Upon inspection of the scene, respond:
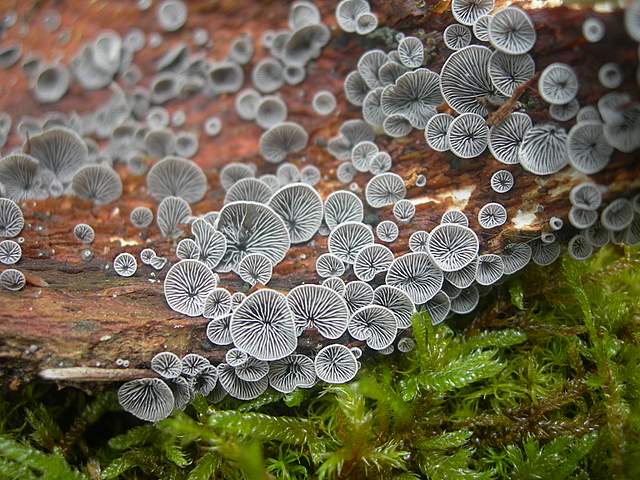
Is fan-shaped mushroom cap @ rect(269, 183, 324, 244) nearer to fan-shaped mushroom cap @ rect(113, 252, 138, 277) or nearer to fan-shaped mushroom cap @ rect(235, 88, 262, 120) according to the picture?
fan-shaped mushroom cap @ rect(113, 252, 138, 277)

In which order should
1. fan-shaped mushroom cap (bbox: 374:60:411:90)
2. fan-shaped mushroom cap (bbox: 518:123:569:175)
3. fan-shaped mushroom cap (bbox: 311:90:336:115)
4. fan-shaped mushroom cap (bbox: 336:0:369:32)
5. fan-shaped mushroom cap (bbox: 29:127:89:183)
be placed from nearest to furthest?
1. fan-shaped mushroom cap (bbox: 518:123:569:175)
2. fan-shaped mushroom cap (bbox: 374:60:411:90)
3. fan-shaped mushroom cap (bbox: 29:127:89:183)
4. fan-shaped mushroom cap (bbox: 336:0:369:32)
5. fan-shaped mushroom cap (bbox: 311:90:336:115)

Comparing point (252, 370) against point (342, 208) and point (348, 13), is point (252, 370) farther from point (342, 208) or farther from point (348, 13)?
point (348, 13)

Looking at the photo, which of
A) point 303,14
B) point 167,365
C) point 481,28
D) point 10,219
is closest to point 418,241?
point 481,28

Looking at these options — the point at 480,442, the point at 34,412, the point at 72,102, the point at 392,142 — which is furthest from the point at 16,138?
the point at 480,442

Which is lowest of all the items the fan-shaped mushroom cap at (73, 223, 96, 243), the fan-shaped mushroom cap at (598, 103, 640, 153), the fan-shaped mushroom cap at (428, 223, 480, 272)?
the fan-shaped mushroom cap at (428, 223, 480, 272)

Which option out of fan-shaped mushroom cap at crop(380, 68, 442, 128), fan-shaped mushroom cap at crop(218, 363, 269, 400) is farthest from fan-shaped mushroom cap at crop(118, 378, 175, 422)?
fan-shaped mushroom cap at crop(380, 68, 442, 128)

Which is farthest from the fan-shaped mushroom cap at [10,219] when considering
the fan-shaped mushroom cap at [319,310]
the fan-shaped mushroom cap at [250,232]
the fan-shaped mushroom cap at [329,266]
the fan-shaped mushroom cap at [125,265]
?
the fan-shaped mushroom cap at [329,266]
